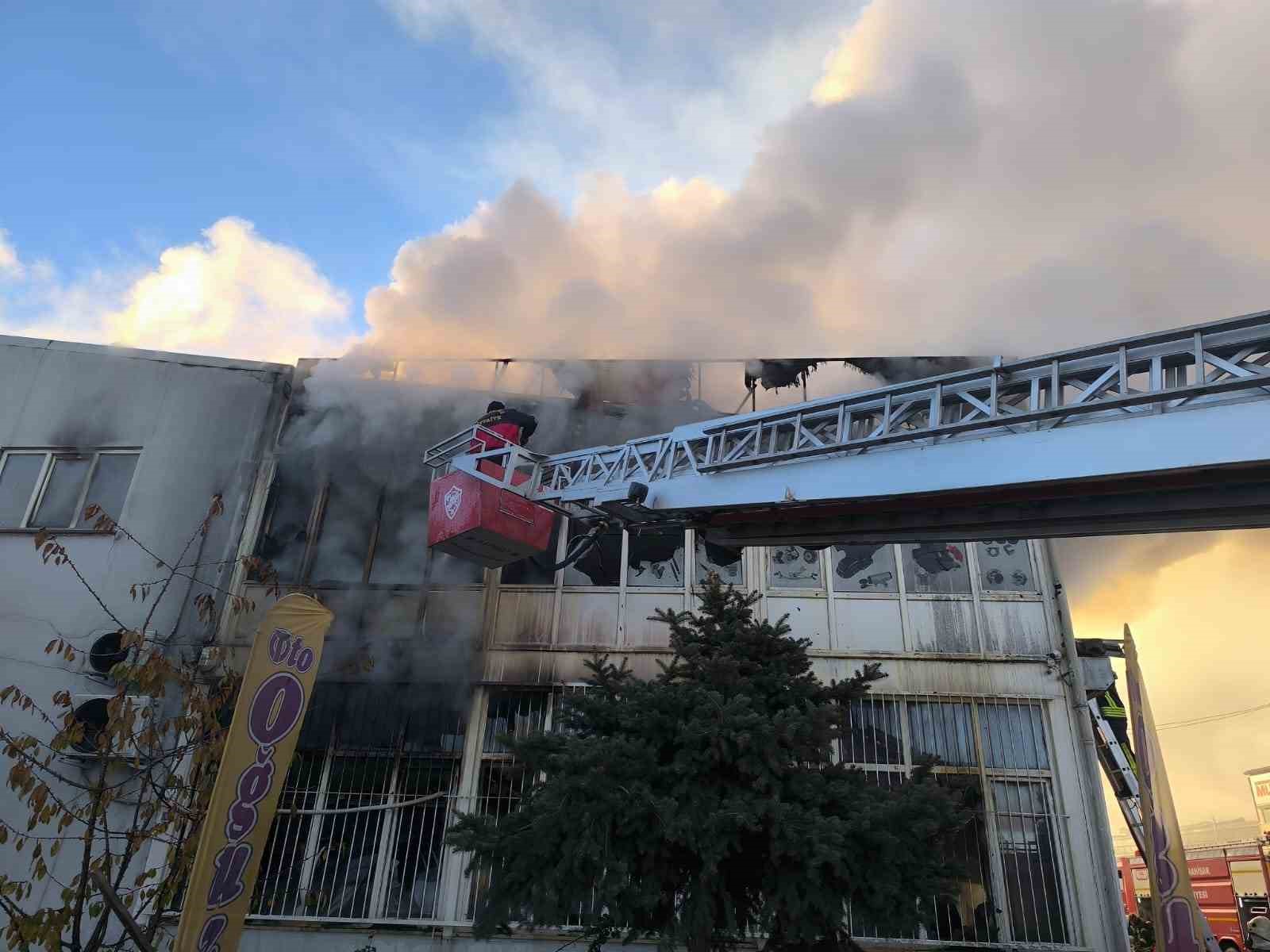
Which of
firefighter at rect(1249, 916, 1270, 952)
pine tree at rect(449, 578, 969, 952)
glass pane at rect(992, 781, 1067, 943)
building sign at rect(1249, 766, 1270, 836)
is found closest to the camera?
pine tree at rect(449, 578, 969, 952)

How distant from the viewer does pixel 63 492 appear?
1206 cm

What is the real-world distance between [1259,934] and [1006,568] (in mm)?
14500

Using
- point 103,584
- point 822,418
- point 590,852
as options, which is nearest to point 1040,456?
point 822,418

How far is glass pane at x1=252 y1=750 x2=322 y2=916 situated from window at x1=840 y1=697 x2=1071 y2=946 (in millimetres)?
6670

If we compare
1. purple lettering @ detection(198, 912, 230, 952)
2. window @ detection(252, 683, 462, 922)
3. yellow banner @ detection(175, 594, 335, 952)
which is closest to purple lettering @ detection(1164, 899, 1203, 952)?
window @ detection(252, 683, 462, 922)

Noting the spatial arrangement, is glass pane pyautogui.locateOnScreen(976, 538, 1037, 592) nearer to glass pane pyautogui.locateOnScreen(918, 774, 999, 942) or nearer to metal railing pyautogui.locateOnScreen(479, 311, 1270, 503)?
glass pane pyautogui.locateOnScreen(918, 774, 999, 942)

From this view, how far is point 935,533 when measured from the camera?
17.7ft

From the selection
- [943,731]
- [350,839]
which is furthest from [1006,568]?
[350,839]

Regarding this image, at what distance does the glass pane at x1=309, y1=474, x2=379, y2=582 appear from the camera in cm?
1147

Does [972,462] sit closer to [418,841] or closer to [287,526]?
[418,841]

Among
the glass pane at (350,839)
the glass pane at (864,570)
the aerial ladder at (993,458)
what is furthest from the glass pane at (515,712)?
the aerial ladder at (993,458)

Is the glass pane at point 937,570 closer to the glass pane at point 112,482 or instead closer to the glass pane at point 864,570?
the glass pane at point 864,570

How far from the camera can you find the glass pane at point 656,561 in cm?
1126

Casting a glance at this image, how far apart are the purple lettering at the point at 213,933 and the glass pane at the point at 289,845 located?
4.44 meters
